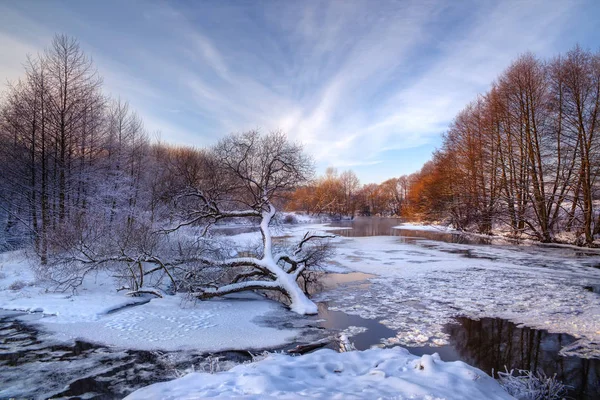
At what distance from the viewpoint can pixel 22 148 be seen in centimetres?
1405

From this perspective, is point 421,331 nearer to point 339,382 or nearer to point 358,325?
point 358,325

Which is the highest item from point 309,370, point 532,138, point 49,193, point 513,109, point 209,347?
point 513,109

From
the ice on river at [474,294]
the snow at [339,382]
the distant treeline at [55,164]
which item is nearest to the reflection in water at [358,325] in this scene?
the ice on river at [474,294]

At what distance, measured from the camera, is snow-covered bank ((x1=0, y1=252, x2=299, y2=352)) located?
6.91 metres

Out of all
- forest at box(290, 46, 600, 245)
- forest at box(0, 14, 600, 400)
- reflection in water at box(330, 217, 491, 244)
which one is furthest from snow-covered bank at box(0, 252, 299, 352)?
reflection in water at box(330, 217, 491, 244)

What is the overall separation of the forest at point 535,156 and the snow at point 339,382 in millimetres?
12106

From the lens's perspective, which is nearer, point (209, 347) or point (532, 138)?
point (209, 347)

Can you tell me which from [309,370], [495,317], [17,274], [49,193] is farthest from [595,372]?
[49,193]

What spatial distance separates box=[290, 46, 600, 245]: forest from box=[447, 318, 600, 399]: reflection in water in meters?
10.3

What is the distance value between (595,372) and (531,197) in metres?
20.0

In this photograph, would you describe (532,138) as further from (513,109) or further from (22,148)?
(22,148)

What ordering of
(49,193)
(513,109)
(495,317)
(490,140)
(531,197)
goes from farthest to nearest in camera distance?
1. (490,140)
2. (513,109)
3. (531,197)
4. (49,193)
5. (495,317)

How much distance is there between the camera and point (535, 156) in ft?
77.4

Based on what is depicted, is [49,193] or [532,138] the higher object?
[532,138]
